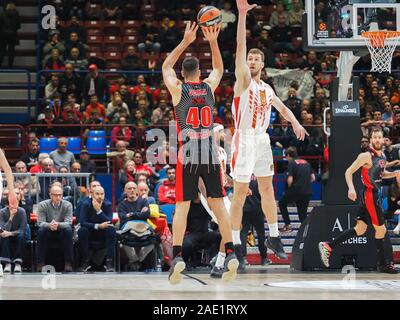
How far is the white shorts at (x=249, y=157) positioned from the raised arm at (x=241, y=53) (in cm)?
60

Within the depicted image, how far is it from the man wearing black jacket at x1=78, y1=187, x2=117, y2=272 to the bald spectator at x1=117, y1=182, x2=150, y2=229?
232 mm

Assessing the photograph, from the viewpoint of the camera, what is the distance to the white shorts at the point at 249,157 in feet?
37.7

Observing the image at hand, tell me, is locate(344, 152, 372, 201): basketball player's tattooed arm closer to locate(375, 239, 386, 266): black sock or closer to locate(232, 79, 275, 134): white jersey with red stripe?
locate(375, 239, 386, 266): black sock

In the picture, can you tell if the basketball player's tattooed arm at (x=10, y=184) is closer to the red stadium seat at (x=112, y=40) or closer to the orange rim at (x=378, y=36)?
the orange rim at (x=378, y=36)

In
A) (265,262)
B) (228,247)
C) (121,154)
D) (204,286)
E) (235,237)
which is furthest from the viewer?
(121,154)

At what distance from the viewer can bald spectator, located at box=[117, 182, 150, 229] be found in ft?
48.7

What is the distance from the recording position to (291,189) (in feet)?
56.4

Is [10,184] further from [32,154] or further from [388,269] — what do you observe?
[32,154]

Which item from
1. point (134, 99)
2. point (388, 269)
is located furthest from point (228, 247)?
point (134, 99)

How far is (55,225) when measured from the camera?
14414 mm

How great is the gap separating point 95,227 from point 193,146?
16.3 feet

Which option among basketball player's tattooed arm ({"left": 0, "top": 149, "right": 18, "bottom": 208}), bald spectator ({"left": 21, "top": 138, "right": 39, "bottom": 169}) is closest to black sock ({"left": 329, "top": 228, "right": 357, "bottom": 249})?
basketball player's tattooed arm ({"left": 0, "top": 149, "right": 18, "bottom": 208})

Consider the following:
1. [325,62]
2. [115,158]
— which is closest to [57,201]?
[115,158]

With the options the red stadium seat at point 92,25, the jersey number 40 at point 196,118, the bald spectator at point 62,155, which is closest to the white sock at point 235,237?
the jersey number 40 at point 196,118
